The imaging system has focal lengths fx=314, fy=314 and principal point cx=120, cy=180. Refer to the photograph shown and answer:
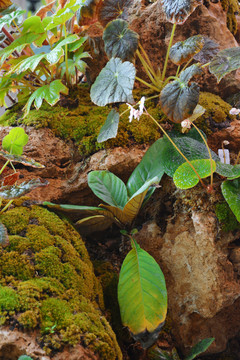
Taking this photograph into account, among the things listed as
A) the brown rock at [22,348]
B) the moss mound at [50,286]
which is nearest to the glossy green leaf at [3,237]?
the moss mound at [50,286]

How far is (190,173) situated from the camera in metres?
1.78

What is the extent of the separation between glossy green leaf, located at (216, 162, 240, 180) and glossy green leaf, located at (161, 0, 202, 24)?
92 cm

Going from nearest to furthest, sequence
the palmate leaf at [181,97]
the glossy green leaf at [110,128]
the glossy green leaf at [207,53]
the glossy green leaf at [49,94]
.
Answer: the palmate leaf at [181,97] < the glossy green leaf at [110,128] < the glossy green leaf at [49,94] < the glossy green leaf at [207,53]

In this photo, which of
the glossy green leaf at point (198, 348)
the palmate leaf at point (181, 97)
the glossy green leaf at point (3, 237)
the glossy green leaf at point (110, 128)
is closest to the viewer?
the glossy green leaf at point (3, 237)

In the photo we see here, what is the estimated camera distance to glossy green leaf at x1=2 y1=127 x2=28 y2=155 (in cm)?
184

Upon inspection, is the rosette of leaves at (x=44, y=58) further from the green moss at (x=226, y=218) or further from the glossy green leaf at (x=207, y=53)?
the green moss at (x=226, y=218)

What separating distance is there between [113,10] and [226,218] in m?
1.67

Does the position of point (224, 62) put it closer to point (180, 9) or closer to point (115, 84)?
point (180, 9)

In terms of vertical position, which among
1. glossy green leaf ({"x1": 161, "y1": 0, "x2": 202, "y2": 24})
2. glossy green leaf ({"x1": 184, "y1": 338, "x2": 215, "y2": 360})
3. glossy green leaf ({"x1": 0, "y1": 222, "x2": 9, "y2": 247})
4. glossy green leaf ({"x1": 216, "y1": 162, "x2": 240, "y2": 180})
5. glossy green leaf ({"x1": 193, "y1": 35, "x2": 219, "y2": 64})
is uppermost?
glossy green leaf ({"x1": 161, "y1": 0, "x2": 202, "y2": 24})

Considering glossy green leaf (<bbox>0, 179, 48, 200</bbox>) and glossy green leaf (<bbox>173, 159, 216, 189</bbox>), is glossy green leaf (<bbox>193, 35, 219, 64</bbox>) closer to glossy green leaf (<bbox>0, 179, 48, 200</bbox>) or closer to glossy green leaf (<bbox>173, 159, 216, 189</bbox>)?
glossy green leaf (<bbox>173, 159, 216, 189</bbox>)

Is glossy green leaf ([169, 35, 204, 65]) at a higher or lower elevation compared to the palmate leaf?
higher

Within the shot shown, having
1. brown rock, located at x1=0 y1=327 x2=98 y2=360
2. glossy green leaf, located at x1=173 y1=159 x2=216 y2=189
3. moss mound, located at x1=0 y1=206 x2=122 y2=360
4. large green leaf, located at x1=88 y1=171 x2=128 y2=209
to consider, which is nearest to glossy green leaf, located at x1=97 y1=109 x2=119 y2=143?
large green leaf, located at x1=88 y1=171 x2=128 y2=209

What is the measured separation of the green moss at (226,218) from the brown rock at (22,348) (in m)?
1.05

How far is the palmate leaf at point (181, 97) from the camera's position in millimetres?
1828
